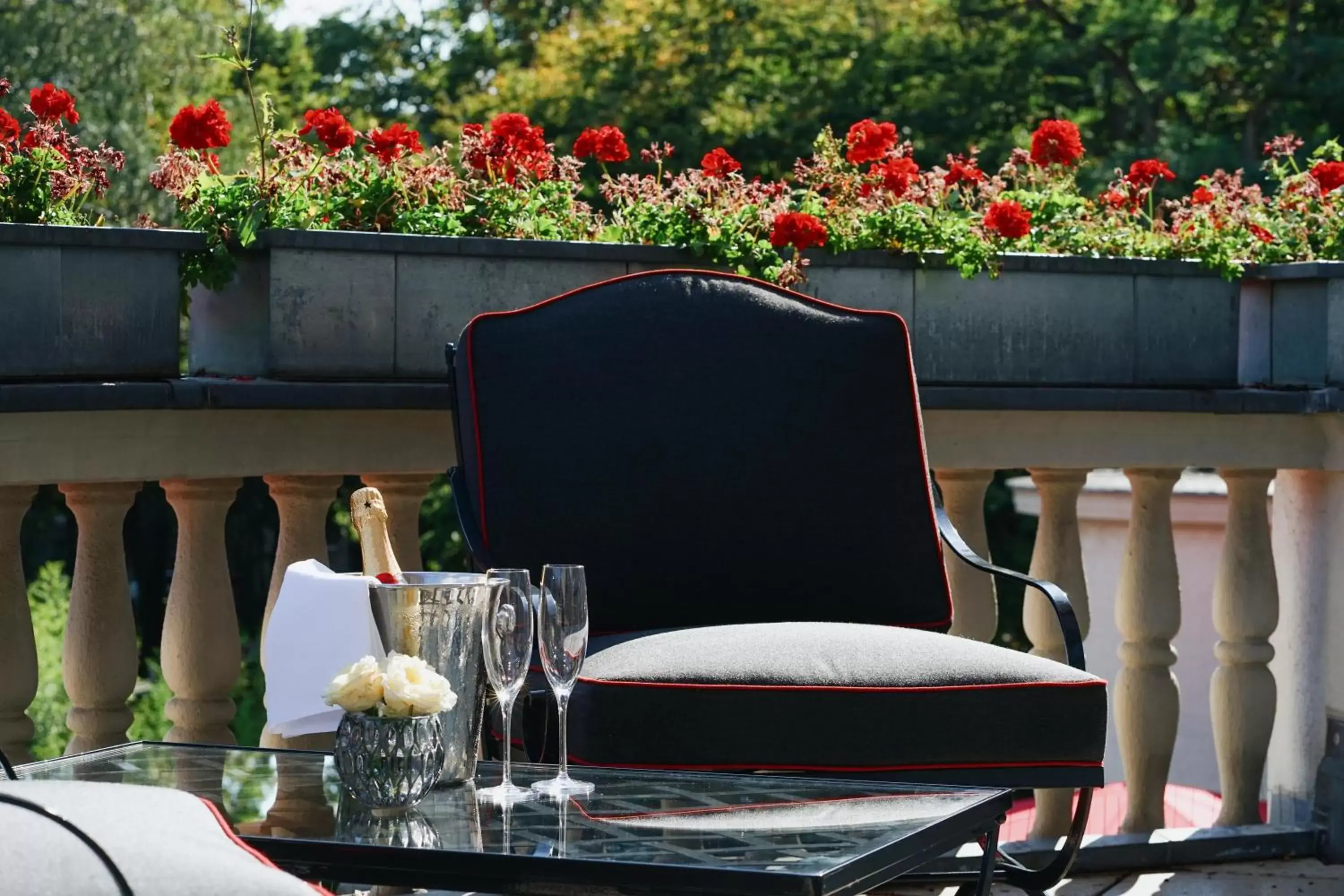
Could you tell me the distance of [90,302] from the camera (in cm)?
283

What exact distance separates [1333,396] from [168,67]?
1692cm

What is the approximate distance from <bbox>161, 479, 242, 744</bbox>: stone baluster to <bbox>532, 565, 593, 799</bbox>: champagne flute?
1031 mm

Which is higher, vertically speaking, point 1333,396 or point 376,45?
point 376,45

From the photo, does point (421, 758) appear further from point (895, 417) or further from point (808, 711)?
point (895, 417)

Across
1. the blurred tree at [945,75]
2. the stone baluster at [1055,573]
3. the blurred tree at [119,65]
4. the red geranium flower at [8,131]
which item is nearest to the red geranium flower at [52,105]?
the red geranium flower at [8,131]

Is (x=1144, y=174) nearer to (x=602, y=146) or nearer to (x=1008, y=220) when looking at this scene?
(x=1008, y=220)

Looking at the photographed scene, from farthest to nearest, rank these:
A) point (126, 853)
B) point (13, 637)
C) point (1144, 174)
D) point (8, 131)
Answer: point (1144, 174), point (8, 131), point (13, 637), point (126, 853)

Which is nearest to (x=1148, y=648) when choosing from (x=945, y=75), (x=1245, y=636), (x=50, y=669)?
(x=1245, y=636)

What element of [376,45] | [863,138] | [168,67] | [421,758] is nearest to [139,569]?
[168,67]

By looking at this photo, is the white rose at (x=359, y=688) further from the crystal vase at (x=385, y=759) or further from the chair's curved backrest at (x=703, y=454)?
the chair's curved backrest at (x=703, y=454)

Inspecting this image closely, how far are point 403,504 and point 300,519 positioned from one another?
0.68ft

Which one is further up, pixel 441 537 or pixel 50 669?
pixel 441 537

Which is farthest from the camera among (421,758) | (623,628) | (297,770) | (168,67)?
(168,67)

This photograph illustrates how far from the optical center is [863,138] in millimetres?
3691
